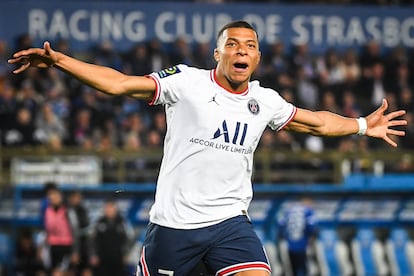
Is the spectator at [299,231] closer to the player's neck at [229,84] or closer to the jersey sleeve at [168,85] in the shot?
the player's neck at [229,84]

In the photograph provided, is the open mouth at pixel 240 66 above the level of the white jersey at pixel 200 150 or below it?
above

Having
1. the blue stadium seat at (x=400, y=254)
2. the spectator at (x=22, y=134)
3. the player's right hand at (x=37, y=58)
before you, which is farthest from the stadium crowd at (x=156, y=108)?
the player's right hand at (x=37, y=58)

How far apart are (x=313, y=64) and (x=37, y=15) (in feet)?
16.1

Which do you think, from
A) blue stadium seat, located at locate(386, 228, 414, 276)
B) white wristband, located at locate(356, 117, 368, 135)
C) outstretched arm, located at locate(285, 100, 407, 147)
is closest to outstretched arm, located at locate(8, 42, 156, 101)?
outstretched arm, located at locate(285, 100, 407, 147)

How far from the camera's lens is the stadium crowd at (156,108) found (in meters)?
16.7

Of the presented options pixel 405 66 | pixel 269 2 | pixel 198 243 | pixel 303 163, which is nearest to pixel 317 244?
pixel 303 163

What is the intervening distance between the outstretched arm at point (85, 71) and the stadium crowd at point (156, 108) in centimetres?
947

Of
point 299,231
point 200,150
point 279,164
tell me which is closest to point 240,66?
point 200,150

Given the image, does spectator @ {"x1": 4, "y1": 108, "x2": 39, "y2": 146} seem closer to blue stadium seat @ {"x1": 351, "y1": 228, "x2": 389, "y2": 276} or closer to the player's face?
blue stadium seat @ {"x1": 351, "y1": 228, "x2": 389, "y2": 276}

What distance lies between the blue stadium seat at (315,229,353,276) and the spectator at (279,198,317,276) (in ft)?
2.52

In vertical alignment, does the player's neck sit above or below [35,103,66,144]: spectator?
above

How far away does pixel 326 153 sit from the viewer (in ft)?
58.7

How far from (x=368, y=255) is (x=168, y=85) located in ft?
38.8

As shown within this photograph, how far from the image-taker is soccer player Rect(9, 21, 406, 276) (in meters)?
6.97
